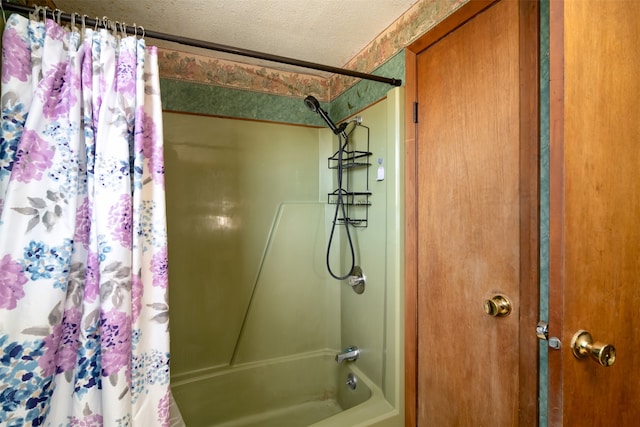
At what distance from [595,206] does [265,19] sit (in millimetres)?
1669

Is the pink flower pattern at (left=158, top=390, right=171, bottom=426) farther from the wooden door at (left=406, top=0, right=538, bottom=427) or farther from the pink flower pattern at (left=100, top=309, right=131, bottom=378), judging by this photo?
the wooden door at (left=406, top=0, right=538, bottom=427)

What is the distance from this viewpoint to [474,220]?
1.09 meters

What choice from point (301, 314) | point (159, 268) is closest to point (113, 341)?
point (159, 268)

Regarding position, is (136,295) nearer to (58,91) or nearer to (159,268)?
(159,268)

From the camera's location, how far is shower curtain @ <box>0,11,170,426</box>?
838 millimetres

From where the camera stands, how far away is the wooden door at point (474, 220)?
94 centimetres

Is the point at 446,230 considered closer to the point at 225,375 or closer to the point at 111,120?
the point at 111,120

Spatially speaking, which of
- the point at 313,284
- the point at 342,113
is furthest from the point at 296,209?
the point at 342,113

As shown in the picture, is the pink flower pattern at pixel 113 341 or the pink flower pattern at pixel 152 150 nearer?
the pink flower pattern at pixel 113 341

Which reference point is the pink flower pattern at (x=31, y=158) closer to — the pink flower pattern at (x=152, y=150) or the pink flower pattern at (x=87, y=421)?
the pink flower pattern at (x=152, y=150)

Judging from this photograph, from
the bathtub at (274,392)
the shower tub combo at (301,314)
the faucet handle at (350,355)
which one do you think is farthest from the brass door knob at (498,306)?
the faucet handle at (350,355)

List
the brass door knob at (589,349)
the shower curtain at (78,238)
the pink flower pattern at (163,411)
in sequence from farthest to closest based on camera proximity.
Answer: the pink flower pattern at (163,411) → the shower curtain at (78,238) → the brass door knob at (589,349)

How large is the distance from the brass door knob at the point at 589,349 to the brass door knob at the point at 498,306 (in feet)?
0.78

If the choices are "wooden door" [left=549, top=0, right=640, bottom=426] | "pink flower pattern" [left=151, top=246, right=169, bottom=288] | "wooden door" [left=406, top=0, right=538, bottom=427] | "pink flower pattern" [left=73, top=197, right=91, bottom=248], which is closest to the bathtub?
"wooden door" [left=406, top=0, right=538, bottom=427]
